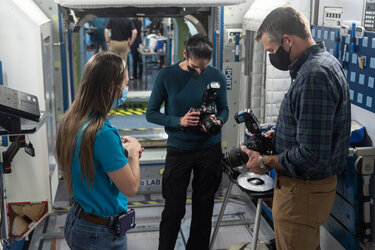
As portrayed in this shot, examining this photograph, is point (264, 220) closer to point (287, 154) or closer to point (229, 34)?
point (229, 34)

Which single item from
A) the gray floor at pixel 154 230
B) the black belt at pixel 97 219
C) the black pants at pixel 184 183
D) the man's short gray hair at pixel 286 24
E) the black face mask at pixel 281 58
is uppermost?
the man's short gray hair at pixel 286 24

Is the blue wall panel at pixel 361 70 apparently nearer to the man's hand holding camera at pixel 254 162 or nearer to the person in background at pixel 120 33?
the man's hand holding camera at pixel 254 162

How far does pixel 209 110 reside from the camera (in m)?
3.69

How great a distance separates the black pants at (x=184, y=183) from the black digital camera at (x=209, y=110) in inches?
12.6

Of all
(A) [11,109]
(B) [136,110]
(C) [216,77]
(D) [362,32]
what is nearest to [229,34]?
(C) [216,77]

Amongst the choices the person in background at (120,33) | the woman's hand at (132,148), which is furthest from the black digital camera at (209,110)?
the person in background at (120,33)

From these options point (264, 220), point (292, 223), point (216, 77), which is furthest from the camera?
point (264, 220)

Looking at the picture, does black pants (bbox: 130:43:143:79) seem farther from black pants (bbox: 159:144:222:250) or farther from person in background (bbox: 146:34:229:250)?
black pants (bbox: 159:144:222:250)

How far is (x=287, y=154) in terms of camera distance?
2.76 metres

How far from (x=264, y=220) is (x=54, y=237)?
2.36 meters

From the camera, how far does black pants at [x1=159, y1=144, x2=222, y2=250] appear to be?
385 cm

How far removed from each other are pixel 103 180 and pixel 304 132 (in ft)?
3.85

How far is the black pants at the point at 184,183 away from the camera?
12.6ft

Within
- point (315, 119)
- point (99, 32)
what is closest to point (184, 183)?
point (315, 119)
